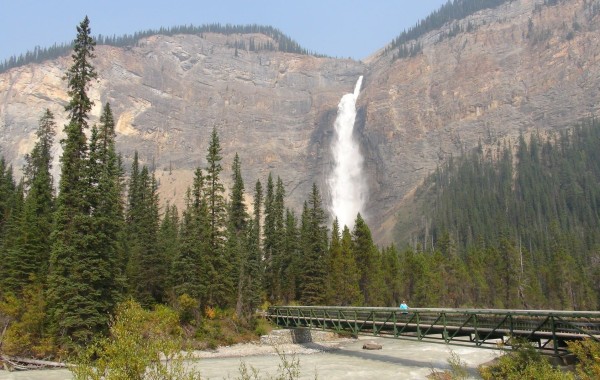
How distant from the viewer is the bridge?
2231 cm

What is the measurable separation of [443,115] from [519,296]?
129034 millimetres

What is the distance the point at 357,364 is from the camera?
111ft

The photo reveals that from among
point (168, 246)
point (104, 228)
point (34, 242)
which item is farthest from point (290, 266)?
point (104, 228)

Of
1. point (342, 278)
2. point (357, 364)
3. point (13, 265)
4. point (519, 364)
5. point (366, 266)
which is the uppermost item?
point (366, 266)

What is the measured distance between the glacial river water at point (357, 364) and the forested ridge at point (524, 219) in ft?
144

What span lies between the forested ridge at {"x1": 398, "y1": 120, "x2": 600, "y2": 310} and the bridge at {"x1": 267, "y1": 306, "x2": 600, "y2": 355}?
4700 cm

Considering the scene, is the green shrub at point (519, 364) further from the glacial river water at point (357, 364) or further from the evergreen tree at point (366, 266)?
the evergreen tree at point (366, 266)

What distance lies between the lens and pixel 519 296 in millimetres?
82125

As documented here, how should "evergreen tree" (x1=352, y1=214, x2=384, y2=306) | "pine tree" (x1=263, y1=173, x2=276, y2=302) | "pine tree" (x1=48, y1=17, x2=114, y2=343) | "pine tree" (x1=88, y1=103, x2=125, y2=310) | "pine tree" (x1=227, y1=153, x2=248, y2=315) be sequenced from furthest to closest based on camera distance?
"evergreen tree" (x1=352, y1=214, x2=384, y2=306), "pine tree" (x1=263, y1=173, x2=276, y2=302), "pine tree" (x1=227, y1=153, x2=248, y2=315), "pine tree" (x1=88, y1=103, x2=125, y2=310), "pine tree" (x1=48, y1=17, x2=114, y2=343)

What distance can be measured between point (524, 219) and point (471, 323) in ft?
364

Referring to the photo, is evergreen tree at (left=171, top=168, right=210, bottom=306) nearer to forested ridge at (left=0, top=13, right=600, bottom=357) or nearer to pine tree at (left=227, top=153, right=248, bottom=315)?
forested ridge at (left=0, top=13, right=600, bottom=357)

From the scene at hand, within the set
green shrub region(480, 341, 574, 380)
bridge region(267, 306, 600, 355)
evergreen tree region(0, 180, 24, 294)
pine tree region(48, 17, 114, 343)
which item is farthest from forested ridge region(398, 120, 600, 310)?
evergreen tree region(0, 180, 24, 294)

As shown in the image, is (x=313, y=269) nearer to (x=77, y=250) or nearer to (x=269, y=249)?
(x=269, y=249)

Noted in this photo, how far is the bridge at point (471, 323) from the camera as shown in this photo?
2231 centimetres
